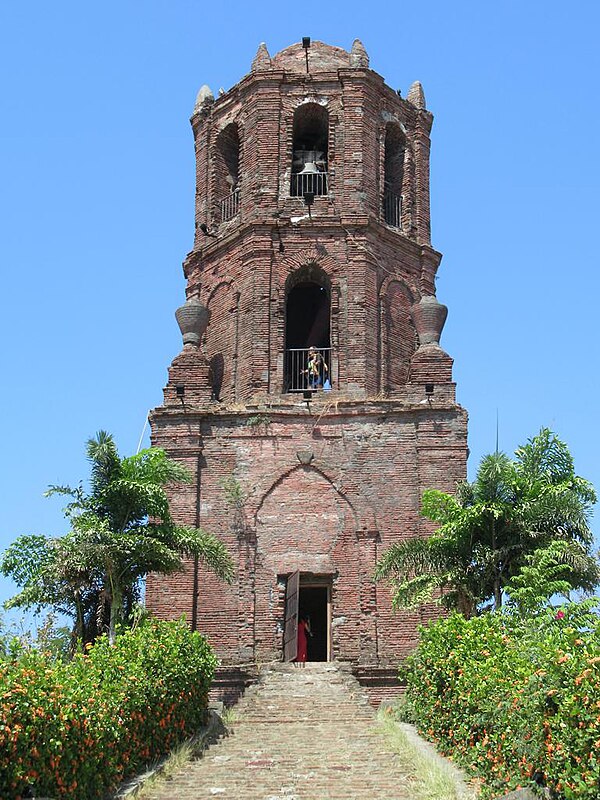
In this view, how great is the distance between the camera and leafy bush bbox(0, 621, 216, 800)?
43.8 feet

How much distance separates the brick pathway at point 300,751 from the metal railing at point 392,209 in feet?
31.4

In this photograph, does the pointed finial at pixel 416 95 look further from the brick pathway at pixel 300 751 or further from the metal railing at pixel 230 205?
the brick pathway at pixel 300 751

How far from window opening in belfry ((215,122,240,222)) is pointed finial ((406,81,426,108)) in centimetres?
394

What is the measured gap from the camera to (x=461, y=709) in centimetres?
1723

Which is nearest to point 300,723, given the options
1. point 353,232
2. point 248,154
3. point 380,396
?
point 380,396

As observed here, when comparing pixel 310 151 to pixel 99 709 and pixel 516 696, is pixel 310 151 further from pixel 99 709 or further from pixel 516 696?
pixel 516 696

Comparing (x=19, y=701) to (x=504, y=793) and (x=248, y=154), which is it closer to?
(x=504, y=793)

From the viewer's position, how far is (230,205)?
2675 centimetres

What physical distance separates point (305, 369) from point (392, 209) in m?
4.28

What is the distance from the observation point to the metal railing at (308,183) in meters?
26.0

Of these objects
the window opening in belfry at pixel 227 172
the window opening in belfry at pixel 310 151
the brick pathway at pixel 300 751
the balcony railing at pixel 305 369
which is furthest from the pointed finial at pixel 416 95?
the brick pathway at pixel 300 751

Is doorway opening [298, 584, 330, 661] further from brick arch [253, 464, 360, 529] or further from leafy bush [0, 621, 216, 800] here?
leafy bush [0, 621, 216, 800]

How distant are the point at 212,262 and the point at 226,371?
2.62 metres

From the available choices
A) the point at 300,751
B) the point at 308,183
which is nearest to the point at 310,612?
the point at 300,751
